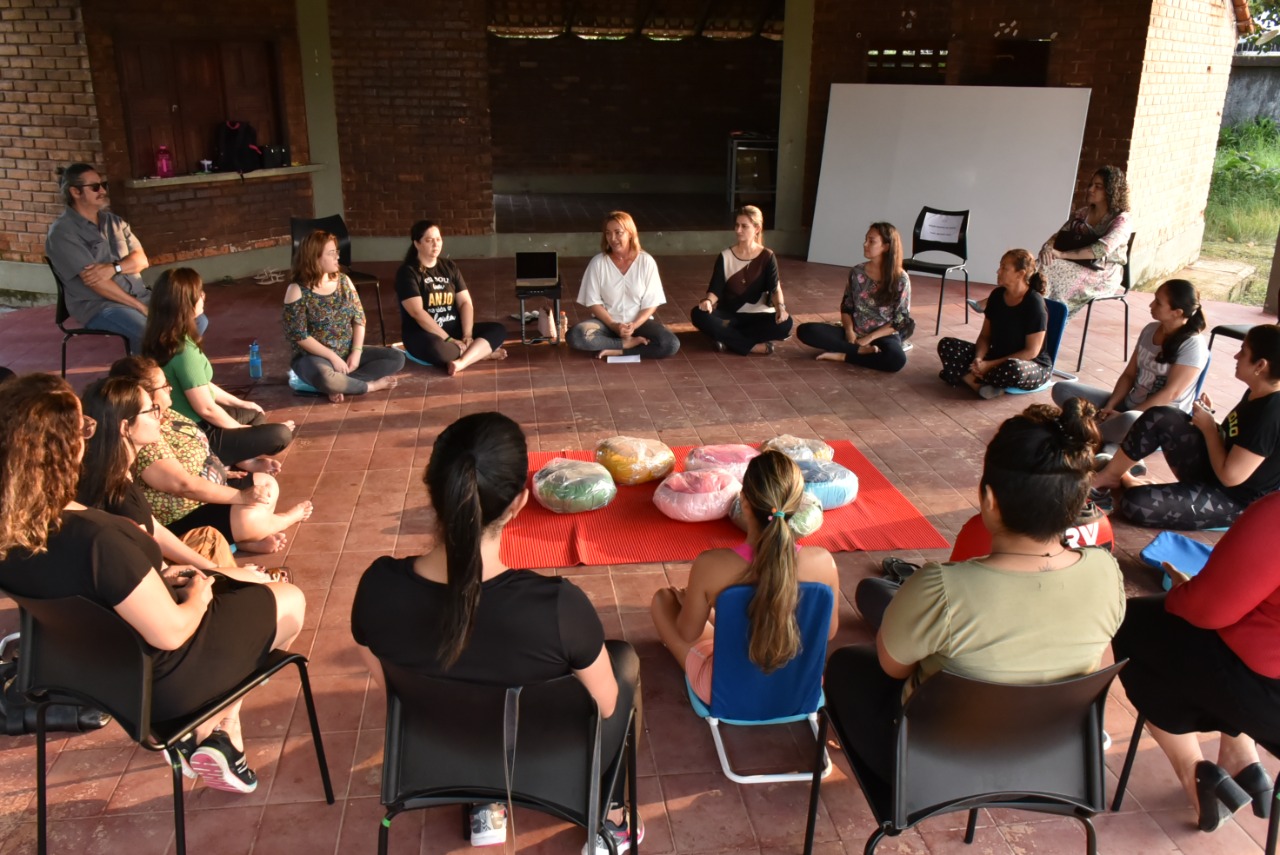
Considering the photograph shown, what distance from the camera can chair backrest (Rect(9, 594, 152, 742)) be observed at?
90.2 inches

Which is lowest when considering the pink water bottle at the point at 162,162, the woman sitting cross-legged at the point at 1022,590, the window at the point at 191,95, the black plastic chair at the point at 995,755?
the black plastic chair at the point at 995,755

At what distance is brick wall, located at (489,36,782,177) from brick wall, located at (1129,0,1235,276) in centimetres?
529

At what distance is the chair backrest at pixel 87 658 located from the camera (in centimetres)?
229

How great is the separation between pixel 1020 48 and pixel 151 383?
895 cm

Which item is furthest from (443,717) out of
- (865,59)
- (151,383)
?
(865,59)

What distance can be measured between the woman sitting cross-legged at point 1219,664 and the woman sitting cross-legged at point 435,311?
15.0 feet

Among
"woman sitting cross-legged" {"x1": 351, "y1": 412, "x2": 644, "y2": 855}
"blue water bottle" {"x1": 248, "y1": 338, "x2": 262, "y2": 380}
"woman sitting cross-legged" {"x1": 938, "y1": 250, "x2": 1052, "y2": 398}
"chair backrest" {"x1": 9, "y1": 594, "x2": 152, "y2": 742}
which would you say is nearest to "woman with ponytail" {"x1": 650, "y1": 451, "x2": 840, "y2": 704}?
"woman sitting cross-legged" {"x1": 351, "y1": 412, "x2": 644, "y2": 855}

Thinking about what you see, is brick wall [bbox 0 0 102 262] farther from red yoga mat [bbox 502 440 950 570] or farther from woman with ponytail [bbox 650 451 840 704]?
woman with ponytail [bbox 650 451 840 704]

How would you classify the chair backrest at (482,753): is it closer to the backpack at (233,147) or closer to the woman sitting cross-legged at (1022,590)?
the woman sitting cross-legged at (1022,590)

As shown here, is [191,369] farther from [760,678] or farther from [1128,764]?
[1128,764]

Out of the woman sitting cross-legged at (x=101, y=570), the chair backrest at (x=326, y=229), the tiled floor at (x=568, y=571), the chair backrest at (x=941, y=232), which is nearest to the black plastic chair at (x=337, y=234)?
the chair backrest at (x=326, y=229)

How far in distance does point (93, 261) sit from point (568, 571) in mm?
3791

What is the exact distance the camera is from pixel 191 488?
3.68 metres

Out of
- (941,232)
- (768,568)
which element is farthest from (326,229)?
(768,568)
